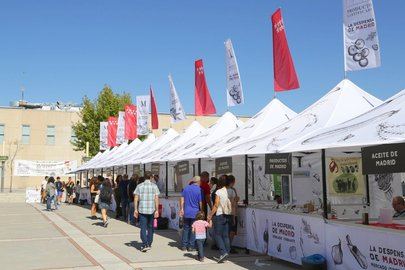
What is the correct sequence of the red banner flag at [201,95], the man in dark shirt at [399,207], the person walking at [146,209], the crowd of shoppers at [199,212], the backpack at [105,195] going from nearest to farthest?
the man in dark shirt at [399,207], the crowd of shoppers at [199,212], the person walking at [146,209], the backpack at [105,195], the red banner flag at [201,95]

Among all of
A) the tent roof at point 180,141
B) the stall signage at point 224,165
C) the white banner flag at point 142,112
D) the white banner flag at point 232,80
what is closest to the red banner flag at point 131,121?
the white banner flag at point 142,112

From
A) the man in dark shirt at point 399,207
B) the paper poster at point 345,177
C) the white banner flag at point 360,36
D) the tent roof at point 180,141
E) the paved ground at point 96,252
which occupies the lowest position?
the paved ground at point 96,252

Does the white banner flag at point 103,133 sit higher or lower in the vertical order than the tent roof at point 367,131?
higher

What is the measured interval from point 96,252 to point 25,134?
46390 mm

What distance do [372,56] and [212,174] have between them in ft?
43.1

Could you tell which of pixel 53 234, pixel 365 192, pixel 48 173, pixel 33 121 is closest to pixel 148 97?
pixel 53 234

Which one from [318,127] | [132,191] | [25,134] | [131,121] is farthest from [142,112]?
[25,134]

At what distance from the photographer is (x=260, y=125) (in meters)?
11.8

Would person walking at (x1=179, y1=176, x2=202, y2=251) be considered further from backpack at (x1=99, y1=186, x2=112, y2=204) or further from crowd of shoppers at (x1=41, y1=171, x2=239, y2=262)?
backpack at (x1=99, y1=186, x2=112, y2=204)

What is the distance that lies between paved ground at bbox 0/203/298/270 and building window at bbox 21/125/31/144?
39.9 m

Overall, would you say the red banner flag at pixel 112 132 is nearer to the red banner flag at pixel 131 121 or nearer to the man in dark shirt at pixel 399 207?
the red banner flag at pixel 131 121

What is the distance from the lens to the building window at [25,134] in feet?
174

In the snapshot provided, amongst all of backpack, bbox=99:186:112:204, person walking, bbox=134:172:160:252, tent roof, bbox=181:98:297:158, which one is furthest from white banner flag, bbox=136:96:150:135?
person walking, bbox=134:172:160:252

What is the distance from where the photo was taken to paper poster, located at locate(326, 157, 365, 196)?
13.4 meters
